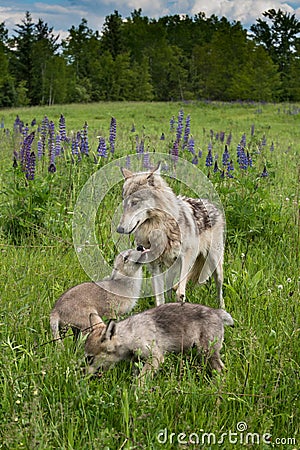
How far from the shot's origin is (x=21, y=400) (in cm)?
275

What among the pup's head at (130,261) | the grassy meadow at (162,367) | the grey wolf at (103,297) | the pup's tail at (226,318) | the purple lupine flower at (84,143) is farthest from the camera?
the purple lupine flower at (84,143)

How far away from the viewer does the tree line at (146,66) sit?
2023 inches

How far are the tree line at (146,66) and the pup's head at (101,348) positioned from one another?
46.4 m

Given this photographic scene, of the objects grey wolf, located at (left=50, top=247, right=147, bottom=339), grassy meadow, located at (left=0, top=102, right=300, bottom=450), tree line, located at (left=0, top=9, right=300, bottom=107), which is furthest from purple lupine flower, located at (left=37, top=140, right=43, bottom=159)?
tree line, located at (left=0, top=9, right=300, bottom=107)

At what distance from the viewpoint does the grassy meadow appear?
270cm

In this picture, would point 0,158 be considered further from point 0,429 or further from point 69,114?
point 69,114

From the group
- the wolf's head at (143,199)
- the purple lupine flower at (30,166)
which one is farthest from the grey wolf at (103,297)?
the purple lupine flower at (30,166)

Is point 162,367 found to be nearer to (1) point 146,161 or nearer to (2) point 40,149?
(1) point 146,161

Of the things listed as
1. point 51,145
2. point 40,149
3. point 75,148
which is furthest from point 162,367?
point 40,149

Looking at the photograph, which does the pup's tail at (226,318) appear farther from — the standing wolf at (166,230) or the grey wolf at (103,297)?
the grey wolf at (103,297)

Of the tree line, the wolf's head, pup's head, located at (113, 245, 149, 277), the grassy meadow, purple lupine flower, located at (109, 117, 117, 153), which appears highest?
the tree line

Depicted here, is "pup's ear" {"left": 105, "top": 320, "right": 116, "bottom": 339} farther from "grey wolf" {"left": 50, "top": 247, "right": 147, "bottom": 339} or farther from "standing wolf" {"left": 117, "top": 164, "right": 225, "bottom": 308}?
"standing wolf" {"left": 117, "top": 164, "right": 225, "bottom": 308}

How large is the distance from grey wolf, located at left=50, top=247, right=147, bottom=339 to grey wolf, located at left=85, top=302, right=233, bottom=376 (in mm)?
241

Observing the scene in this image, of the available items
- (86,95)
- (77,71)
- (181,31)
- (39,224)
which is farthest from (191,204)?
(181,31)
